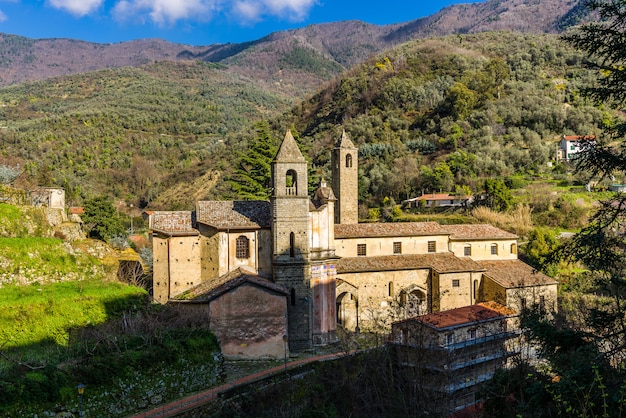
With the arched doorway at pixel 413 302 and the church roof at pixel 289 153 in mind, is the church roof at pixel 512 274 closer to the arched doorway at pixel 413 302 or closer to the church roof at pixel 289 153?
the arched doorway at pixel 413 302

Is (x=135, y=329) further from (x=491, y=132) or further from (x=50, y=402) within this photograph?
(x=491, y=132)

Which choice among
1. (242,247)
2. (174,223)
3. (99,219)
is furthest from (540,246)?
(99,219)

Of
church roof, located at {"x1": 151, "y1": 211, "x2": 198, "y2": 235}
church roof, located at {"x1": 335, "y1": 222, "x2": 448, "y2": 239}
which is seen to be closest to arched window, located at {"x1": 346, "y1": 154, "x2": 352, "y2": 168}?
church roof, located at {"x1": 335, "y1": 222, "x2": 448, "y2": 239}

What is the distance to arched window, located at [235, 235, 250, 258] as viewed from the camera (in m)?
25.2

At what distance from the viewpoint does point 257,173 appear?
144 ft

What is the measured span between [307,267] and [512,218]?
23.3 m

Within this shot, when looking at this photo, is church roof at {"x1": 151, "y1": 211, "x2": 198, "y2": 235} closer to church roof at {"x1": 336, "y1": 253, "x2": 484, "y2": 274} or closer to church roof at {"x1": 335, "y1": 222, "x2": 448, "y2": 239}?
church roof at {"x1": 336, "y1": 253, "x2": 484, "y2": 274}

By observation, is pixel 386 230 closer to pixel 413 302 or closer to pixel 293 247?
pixel 413 302

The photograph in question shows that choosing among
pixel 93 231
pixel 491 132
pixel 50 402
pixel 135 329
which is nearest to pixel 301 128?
pixel 491 132

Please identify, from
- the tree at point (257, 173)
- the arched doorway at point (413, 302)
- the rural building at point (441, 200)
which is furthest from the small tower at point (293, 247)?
the rural building at point (441, 200)

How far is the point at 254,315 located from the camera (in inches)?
864

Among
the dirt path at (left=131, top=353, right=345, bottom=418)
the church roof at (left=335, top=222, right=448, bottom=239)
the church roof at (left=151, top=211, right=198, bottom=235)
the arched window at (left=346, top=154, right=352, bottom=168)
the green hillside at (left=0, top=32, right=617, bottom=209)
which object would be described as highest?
the green hillside at (left=0, top=32, right=617, bottom=209)

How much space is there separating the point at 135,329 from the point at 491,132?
169 feet

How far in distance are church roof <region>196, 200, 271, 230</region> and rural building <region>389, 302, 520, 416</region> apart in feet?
26.7
